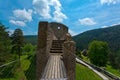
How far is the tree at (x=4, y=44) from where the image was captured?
40513 mm

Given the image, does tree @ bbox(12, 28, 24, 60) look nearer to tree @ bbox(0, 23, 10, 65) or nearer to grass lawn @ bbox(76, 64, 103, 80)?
tree @ bbox(0, 23, 10, 65)

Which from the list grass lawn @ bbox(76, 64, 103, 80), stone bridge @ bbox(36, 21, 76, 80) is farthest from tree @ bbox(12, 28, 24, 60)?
stone bridge @ bbox(36, 21, 76, 80)

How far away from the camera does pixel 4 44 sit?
144 ft

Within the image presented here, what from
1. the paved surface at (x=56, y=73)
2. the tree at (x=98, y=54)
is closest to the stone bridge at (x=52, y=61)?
the paved surface at (x=56, y=73)

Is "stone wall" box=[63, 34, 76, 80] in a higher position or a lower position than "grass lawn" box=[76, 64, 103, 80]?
higher

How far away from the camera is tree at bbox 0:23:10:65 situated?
133 feet

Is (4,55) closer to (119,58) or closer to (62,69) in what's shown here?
(62,69)

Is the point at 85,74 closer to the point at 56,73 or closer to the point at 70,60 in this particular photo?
the point at 70,60

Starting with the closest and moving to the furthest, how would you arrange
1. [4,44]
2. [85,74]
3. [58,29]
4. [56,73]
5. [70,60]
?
[56,73] → [70,60] → [58,29] → [85,74] → [4,44]

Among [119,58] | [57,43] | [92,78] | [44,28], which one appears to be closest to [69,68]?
[44,28]

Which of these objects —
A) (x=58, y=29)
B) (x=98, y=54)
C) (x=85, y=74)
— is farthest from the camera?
(x=98, y=54)

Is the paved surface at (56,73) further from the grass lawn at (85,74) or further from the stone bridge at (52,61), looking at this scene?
the grass lawn at (85,74)

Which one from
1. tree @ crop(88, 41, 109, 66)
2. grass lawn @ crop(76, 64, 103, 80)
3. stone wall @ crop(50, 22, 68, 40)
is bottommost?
grass lawn @ crop(76, 64, 103, 80)

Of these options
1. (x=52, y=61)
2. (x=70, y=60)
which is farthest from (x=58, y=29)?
(x=70, y=60)
